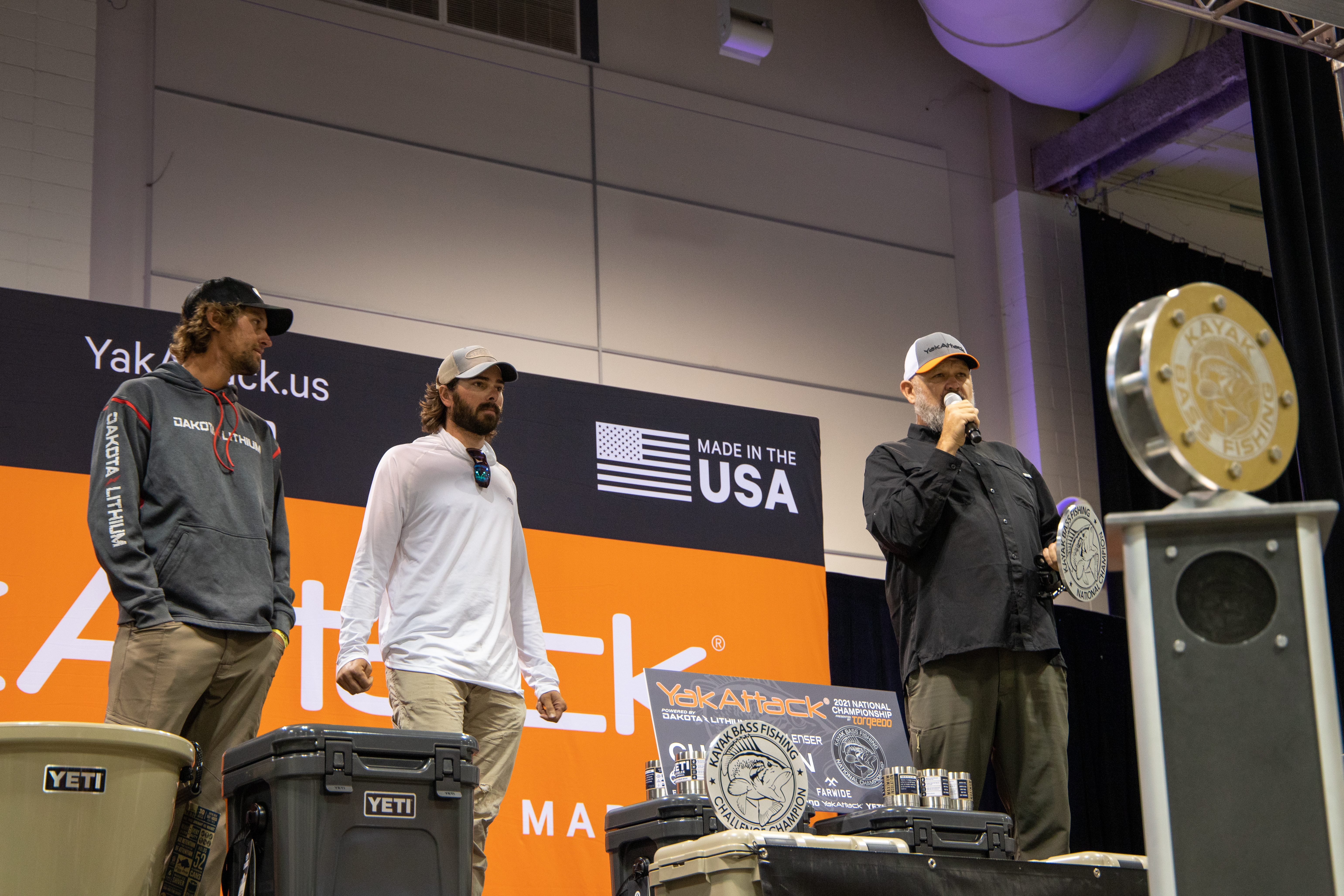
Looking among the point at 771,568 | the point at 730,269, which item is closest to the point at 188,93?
the point at 730,269

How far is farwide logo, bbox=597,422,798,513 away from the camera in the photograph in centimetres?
489

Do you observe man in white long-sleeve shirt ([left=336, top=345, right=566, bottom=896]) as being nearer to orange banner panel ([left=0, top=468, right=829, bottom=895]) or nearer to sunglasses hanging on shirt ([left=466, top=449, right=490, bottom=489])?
sunglasses hanging on shirt ([left=466, top=449, right=490, bottom=489])

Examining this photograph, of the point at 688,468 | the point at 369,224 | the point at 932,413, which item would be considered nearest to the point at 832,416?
the point at 688,468

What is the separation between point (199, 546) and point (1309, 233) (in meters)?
4.86

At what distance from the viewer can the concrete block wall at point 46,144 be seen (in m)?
4.78

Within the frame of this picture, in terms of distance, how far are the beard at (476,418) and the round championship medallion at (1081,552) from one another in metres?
1.29

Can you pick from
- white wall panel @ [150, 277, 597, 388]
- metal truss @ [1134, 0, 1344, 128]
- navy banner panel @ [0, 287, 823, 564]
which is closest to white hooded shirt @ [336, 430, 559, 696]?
navy banner panel @ [0, 287, 823, 564]

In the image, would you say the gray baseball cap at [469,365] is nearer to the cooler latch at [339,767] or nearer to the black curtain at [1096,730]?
the cooler latch at [339,767]

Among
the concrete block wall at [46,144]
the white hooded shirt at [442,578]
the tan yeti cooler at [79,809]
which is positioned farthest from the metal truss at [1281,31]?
the tan yeti cooler at [79,809]

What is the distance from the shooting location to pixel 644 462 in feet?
16.3

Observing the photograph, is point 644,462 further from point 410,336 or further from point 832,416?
point 832,416

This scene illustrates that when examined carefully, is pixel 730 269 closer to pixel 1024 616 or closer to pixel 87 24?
pixel 87 24

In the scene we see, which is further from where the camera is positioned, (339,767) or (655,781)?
(655,781)

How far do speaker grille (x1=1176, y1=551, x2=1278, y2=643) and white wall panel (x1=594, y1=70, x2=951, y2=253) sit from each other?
16.6ft
